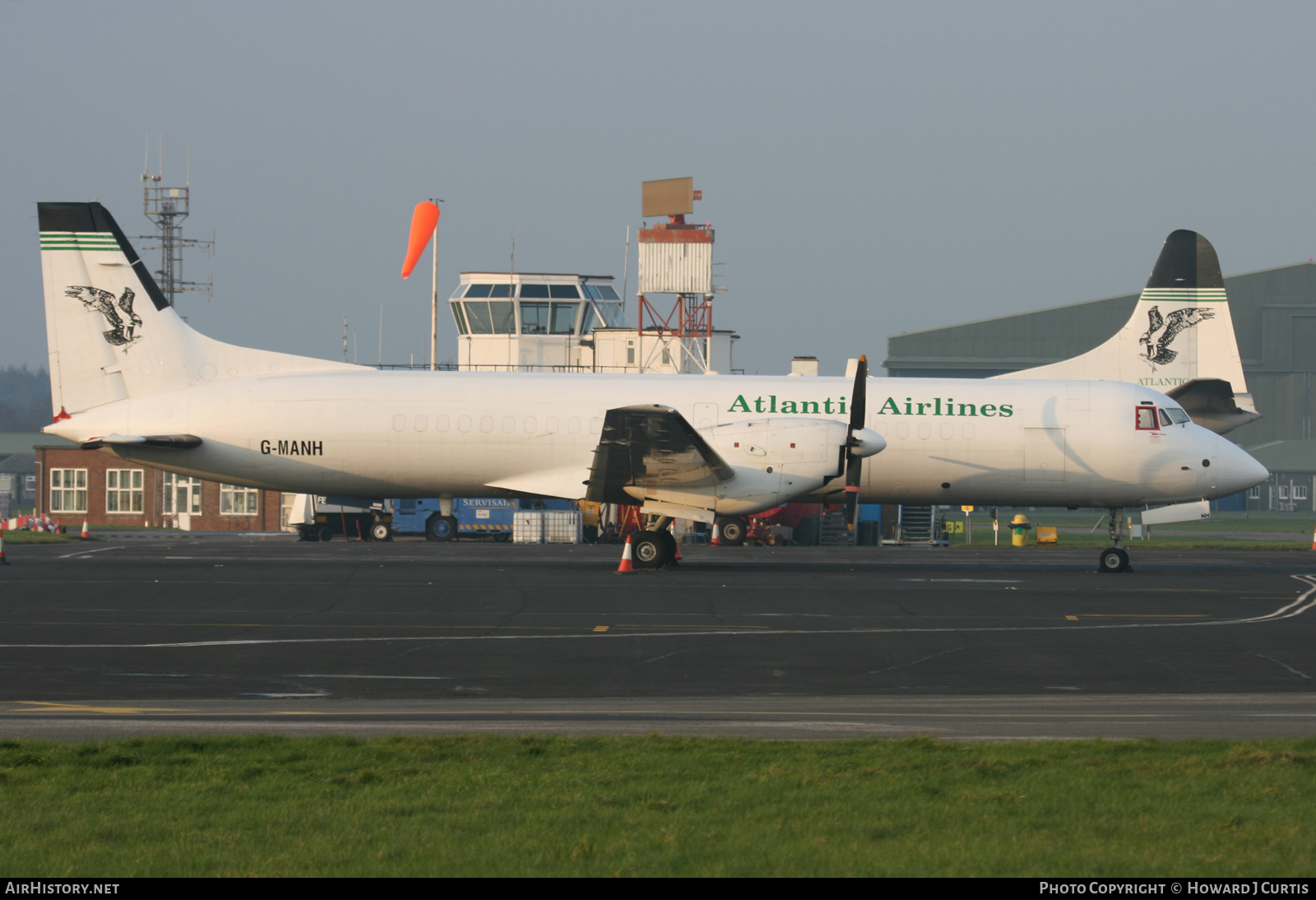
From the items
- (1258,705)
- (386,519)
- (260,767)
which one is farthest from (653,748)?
(386,519)

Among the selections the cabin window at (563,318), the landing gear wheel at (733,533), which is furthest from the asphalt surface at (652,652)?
the cabin window at (563,318)

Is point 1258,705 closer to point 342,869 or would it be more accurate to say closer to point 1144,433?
point 342,869

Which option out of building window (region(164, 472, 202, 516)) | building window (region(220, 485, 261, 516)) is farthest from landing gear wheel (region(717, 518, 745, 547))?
building window (region(164, 472, 202, 516))

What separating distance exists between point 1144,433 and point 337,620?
17679 millimetres

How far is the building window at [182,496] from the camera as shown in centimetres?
5500

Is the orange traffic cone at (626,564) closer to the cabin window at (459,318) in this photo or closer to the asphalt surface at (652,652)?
the asphalt surface at (652,652)

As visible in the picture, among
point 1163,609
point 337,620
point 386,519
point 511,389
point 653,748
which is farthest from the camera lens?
point 386,519

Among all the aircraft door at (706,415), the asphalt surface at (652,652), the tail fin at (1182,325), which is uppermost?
the tail fin at (1182,325)

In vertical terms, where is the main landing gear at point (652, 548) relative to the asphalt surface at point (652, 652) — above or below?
above

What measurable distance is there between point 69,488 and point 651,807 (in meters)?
56.8

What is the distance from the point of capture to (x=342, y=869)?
5.29m

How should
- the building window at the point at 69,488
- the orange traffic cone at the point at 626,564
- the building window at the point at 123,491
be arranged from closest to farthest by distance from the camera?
the orange traffic cone at the point at 626,564
the building window at the point at 123,491
the building window at the point at 69,488

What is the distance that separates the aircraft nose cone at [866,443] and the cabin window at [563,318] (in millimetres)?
29881

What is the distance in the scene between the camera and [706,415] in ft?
82.5
